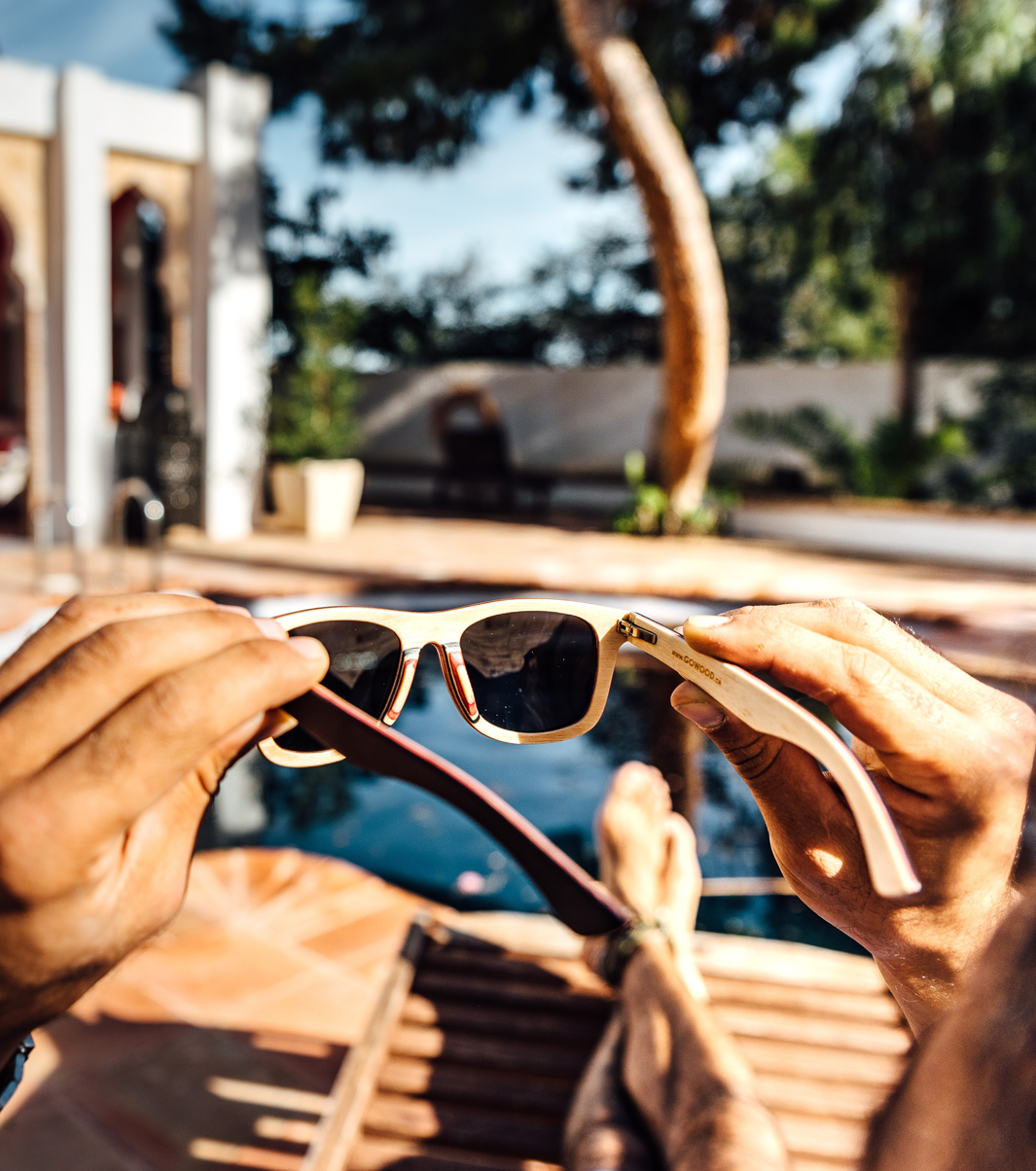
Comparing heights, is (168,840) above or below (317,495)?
above

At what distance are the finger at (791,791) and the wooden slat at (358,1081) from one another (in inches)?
50.6

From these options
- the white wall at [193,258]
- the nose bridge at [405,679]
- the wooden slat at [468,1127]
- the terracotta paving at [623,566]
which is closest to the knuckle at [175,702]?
the nose bridge at [405,679]

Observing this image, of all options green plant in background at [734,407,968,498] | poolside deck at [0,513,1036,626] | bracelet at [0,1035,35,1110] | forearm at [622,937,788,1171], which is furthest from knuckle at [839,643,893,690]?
green plant in background at [734,407,968,498]

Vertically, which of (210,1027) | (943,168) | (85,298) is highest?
(943,168)

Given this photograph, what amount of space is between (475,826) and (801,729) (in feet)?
14.0

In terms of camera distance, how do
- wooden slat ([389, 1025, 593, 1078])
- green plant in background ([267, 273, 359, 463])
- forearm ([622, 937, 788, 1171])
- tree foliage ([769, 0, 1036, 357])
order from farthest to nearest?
1. tree foliage ([769, 0, 1036, 357])
2. green plant in background ([267, 273, 359, 463])
3. wooden slat ([389, 1025, 593, 1078])
4. forearm ([622, 937, 788, 1171])

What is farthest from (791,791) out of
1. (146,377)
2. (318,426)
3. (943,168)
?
(146,377)

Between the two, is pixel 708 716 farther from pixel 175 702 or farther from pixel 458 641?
pixel 175 702

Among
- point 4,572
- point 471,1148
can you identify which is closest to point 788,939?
point 471,1148

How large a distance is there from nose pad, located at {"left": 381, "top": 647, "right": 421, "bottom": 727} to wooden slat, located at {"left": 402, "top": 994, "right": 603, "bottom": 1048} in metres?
1.50

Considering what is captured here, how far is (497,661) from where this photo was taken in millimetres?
835

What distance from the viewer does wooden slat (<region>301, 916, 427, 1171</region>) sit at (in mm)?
1613

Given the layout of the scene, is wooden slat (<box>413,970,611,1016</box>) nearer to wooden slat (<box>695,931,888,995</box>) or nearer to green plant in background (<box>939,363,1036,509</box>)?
wooden slat (<box>695,931,888,995</box>)

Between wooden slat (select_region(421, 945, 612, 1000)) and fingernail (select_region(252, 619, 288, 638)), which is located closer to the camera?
fingernail (select_region(252, 619, 288, 638))
